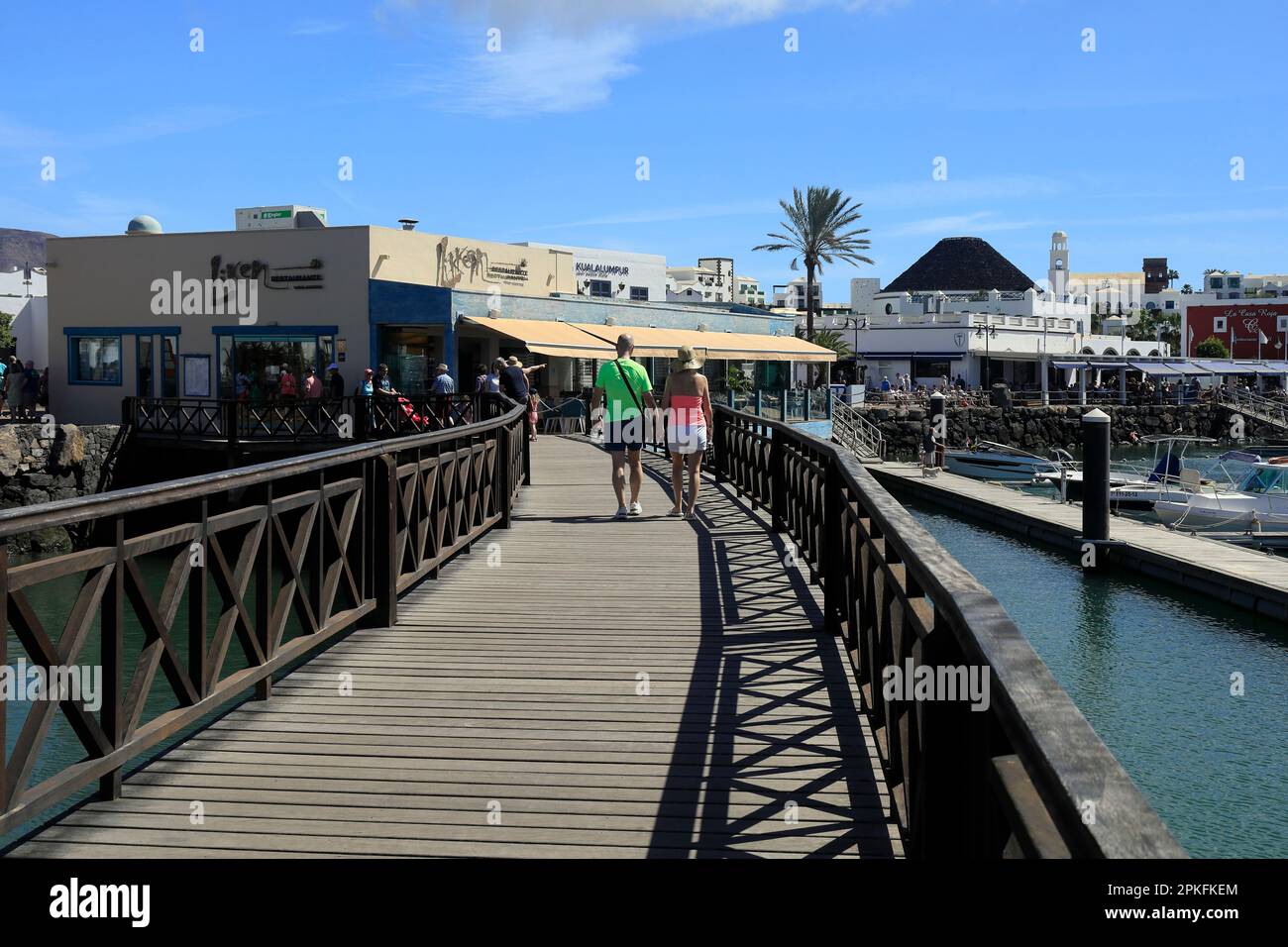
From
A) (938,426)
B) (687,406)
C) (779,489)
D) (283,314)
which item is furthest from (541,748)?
(938,426)

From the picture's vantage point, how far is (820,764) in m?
4.98

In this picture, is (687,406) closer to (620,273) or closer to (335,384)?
(335,384)

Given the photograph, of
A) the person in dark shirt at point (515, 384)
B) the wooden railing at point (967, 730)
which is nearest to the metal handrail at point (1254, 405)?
the person in dark shirt at point (515, 384)

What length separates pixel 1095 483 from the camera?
2434cm

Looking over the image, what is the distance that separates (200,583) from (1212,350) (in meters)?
101

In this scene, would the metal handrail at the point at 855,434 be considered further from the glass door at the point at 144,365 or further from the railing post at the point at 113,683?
the railing post at the point at 113,683

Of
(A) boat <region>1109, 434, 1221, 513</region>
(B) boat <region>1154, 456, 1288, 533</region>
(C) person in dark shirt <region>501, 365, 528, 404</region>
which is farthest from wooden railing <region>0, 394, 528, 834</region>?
(A) boat <region>1109, 434, 1221, 513</region>

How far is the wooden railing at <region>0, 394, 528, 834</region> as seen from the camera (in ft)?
13.0

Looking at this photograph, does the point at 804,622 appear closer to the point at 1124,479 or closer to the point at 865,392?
the point at 1124,479

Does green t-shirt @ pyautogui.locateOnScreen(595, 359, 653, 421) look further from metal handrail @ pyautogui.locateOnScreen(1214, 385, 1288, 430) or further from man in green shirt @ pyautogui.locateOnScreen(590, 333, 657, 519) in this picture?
metal handrail @ pyautogui.locateOnScreen(1214, 385, 1288, 430)

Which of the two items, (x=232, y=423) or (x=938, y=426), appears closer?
(x=232, y=423)
